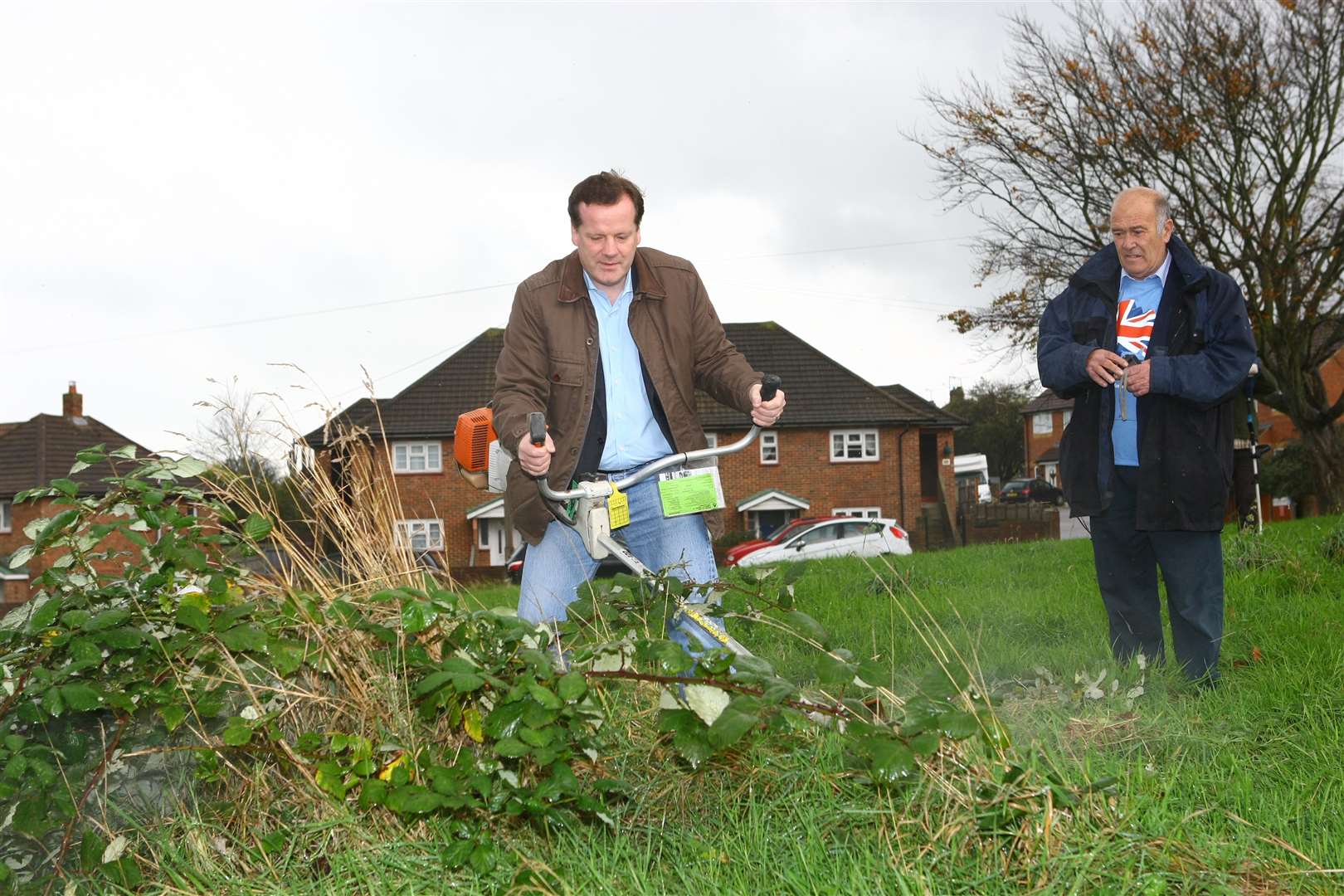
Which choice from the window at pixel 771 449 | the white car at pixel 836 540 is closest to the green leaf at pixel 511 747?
the white car at pixel 836 540

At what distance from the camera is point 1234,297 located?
413 cm

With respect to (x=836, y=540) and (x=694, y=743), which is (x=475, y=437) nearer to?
(x=694, y=743)

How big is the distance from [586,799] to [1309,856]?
1.51 m

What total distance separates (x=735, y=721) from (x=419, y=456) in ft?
114

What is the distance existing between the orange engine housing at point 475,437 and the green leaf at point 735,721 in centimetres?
174

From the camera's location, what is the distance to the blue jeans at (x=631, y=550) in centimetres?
364

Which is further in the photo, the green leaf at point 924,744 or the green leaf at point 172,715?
the green leaf at point 172,715

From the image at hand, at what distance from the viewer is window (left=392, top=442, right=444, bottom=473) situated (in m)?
35.8

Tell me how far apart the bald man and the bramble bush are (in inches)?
69.2

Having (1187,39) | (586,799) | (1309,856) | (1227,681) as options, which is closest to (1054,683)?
(1227,681)

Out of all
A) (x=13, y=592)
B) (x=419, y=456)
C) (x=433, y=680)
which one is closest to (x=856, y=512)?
(x=419, y=456)

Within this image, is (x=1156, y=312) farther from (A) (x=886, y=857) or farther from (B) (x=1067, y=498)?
(A) (x=886, y=857)

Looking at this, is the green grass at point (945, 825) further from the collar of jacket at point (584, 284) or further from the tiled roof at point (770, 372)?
the tiled roof at point (770, 372)

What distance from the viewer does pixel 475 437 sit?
12.4 ft
